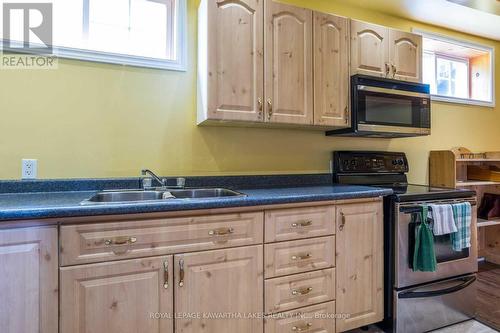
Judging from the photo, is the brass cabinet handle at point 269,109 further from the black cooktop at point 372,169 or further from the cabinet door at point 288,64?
the black cooktop at point 372,169

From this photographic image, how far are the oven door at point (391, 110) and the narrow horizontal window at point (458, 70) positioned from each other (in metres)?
0.82

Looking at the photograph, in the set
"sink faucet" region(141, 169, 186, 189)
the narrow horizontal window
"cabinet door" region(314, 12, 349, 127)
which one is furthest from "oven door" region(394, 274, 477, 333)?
the narrow horizontal window

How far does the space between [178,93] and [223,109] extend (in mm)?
437

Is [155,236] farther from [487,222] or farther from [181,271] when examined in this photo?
[487,222]

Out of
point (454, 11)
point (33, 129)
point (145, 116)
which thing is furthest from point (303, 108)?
point (454, 11)

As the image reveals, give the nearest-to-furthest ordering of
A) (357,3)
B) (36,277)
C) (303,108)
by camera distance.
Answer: (36,277), (303,108), (357,3)

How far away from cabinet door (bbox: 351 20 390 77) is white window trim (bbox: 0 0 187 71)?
4.05 ft

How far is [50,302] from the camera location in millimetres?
1187

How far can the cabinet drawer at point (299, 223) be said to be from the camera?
156 cm

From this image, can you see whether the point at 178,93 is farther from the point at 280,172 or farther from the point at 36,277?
the point at 36,277

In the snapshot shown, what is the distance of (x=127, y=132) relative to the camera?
75.3 inches

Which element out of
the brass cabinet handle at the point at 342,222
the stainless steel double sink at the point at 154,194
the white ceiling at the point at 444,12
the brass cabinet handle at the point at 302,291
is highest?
Answer: the white ceiling at the point at 444,12

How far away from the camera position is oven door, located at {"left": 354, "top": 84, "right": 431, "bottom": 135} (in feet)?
7.01

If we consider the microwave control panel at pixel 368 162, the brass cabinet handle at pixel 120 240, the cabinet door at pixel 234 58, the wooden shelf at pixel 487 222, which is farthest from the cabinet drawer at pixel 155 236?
the wooden shelf at pixel 487 222
